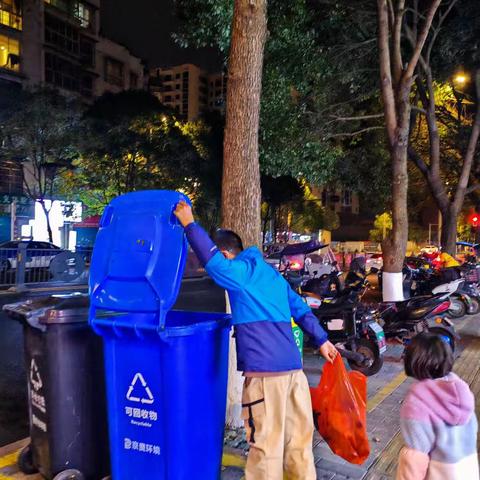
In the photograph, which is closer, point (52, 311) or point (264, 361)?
point (264, 361)

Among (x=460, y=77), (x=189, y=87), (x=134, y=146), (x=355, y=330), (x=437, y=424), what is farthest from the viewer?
(x=189, y=87)

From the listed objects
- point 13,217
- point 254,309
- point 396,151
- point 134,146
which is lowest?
point 254,309

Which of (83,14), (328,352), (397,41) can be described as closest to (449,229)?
(397,41)

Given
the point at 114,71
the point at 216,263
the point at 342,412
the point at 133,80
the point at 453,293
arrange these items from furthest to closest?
the point at 133,80 < the point at 114,71 < the point at 453,293 < the point at 342,412 < the point at 216,263

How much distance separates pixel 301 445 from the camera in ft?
10.2

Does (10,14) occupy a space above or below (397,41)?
above

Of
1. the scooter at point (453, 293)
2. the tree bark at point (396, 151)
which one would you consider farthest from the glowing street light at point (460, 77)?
the scooter at point (453, 293)

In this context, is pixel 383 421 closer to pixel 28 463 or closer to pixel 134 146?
pixel 28 463

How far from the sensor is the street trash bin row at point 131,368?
2961 millimetres

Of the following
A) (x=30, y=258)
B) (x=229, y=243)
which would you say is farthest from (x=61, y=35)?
(x=229, y=243)

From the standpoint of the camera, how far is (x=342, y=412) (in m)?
3.20

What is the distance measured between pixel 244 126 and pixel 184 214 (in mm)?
1982

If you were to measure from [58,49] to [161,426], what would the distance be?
1527 inches

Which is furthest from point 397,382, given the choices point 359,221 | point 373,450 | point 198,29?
point 359,221
